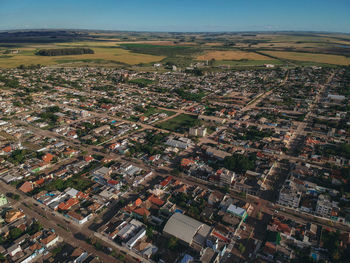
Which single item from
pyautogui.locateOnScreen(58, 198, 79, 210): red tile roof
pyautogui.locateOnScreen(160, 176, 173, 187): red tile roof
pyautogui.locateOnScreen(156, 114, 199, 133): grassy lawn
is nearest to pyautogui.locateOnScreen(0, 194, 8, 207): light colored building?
pyautogui.locateOnScreen(58, 198, 79, 210): red tile roof

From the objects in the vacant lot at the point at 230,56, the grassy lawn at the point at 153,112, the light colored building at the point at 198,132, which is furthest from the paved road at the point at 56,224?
the vacant lot at the point at 230,56

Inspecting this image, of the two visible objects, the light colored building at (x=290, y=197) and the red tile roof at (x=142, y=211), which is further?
the light colored building at (x=290, y=197)

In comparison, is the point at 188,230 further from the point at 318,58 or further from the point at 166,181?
the point at 318,58

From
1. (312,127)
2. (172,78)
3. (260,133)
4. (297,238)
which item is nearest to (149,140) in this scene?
(260,133)

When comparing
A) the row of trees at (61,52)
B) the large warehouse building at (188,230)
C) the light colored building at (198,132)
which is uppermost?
the row of trees at (61,52)

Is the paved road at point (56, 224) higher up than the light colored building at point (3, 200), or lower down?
lower down

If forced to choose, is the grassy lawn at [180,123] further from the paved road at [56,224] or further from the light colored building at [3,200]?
the light colored building at [3,200]
